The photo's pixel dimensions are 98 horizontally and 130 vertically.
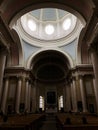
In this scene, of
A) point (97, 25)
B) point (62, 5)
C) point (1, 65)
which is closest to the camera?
point (97, 25)

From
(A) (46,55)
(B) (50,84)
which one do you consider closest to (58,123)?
(A) (46,55)

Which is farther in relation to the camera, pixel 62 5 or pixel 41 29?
pixel 41 29

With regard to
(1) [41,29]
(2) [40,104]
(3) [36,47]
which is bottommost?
(2) [40,104]

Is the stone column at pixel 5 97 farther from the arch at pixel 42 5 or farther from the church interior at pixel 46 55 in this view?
the arch at pixel 42 5

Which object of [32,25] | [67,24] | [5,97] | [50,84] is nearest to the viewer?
[5,97]

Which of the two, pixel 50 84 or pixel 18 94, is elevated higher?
pixel 50 84

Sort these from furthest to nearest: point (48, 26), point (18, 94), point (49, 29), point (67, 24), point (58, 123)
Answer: point (48, 26) → point (49, 29) → point (67, 24) → point (18, 94) → point (58, 123)

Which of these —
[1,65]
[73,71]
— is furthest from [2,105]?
[73,71]

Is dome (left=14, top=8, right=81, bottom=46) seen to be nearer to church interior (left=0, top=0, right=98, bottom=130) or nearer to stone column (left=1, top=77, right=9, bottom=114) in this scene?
church interior (left=0, top=0, right=98, bottom=130)

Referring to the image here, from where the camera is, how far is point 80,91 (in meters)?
17.2

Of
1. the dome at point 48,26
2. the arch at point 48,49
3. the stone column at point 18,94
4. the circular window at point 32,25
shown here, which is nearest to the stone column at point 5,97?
the stone column at point 18,94

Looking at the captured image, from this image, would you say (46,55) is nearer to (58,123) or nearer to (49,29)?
(49,29)

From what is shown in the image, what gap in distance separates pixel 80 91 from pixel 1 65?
1147 cm

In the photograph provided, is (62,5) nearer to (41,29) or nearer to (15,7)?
(15,7)
